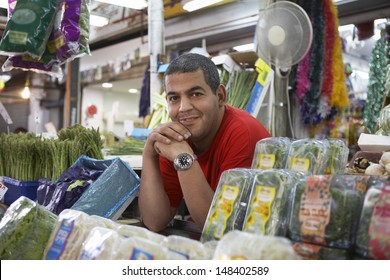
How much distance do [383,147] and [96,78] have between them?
901 cm

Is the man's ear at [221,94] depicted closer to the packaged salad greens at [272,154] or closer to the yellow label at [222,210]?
the packaged salad greens at [272,154]

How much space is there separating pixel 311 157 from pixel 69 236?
35.1 inches

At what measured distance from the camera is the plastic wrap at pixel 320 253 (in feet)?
3.27

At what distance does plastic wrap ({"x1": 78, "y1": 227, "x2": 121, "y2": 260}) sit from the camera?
1062 millimetres

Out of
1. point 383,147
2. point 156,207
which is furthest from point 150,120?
point 383,147

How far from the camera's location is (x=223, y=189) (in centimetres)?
132

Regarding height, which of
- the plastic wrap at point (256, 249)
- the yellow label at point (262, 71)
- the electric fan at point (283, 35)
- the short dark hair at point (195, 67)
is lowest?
the plastic wrap at point (256, 249)

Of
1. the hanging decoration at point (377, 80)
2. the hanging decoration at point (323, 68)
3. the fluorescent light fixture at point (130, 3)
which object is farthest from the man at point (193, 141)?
the fluorescent light fixture at point (130, 3)

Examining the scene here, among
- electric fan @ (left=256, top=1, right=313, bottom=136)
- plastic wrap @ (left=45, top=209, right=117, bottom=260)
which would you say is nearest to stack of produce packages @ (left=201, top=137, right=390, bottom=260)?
plastic wrap @ (left=45, top=209, right=117, bottom=260)

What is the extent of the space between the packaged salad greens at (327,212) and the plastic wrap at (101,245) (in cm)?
50

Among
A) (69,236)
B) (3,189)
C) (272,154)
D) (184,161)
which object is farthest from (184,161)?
(3,189)

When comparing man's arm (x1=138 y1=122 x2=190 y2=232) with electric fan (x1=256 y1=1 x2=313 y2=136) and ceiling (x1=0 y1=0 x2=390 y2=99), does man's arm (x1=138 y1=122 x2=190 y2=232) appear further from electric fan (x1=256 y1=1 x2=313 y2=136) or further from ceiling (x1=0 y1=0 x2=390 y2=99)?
electric fan (x1=256 y1=1 x2=313 y2=136)

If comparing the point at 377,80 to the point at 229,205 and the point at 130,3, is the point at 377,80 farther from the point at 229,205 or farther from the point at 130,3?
the point at 229,205
